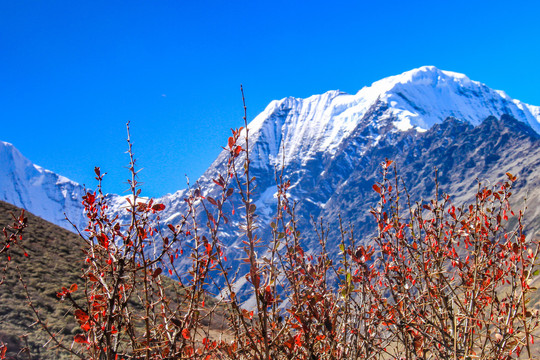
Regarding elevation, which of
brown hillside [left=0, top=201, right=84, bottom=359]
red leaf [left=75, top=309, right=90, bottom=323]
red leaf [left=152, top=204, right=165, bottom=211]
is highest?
brown hillside [left=0, top=201, right=84, bottom=359]

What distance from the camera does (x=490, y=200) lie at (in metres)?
4.19

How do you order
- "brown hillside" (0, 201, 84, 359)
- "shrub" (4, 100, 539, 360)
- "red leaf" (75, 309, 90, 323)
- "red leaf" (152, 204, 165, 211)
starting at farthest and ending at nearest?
1. "brown hillside" (0, 201, 84, 359)
2. "red leaf" (152, 204, 165, 211)
3. "shrub" (4, 100, 539, 360)
4. "red leaf" (75, 309, 90, 323)

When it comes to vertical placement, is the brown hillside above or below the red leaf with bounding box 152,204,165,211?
above

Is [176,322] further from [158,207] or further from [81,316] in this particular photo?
[158,207]

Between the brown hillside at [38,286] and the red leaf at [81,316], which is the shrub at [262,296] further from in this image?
the brown hillside at [38,286]

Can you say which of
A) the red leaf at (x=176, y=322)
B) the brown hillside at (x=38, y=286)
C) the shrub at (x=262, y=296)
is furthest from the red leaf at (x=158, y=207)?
the brown hillside at (x=38, y=286)

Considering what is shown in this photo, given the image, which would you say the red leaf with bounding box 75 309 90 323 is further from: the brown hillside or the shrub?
the brown hillside

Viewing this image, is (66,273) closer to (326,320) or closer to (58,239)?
(58,239)

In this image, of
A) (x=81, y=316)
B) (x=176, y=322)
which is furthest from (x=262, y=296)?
(x=81, y=316)

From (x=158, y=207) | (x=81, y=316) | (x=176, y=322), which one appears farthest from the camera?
(x=158, y=207)

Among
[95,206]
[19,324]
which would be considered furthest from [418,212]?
[19,324]

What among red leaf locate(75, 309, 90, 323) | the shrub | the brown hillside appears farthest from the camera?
the brown hillside

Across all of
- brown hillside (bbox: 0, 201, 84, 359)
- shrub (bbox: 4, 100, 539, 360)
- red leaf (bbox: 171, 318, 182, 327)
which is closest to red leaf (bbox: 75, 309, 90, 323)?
shrub (bbox: 4, 100, 539, 360)

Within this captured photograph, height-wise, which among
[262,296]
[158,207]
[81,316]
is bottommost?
[81,316]
